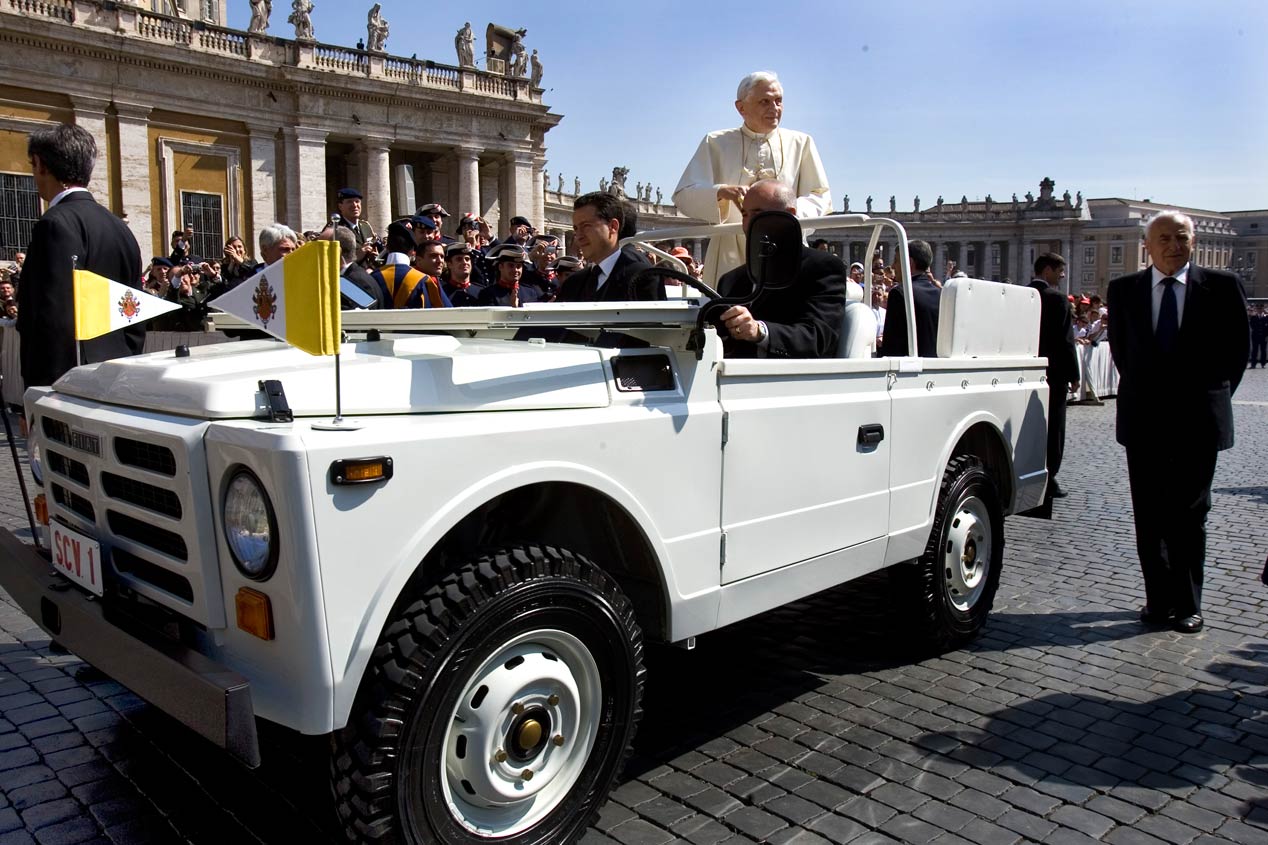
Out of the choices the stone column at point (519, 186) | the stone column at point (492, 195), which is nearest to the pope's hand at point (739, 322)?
the stone column at point (492, 195)

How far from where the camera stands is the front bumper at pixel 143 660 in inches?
90.7

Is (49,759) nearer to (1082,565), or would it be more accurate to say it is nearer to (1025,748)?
(1025,748)

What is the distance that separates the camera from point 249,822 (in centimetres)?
323

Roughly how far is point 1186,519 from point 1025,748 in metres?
Result: 2.48

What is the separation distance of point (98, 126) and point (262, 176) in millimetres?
7209

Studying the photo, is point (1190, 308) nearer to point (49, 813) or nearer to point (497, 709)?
point (497, 709)

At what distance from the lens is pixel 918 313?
7.69m

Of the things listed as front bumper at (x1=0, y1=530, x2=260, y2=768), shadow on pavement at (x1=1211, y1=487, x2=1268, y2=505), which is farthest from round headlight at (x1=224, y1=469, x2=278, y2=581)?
shadow on pavement at (x1=1211, y1=487, x2=1268, y2=505)

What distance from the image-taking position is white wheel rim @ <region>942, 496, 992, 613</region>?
16.5ft

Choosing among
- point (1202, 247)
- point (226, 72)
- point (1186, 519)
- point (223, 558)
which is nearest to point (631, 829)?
point (223, 558)

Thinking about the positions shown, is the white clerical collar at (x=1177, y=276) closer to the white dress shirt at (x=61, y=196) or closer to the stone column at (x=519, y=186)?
the white dress shirt at (x=61, y=196)

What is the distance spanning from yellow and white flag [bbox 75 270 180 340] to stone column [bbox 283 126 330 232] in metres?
44.5

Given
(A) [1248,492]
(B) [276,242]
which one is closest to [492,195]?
(A) [1248,492]

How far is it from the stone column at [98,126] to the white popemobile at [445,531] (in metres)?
42.2
